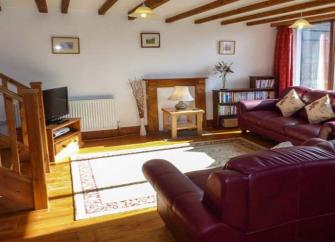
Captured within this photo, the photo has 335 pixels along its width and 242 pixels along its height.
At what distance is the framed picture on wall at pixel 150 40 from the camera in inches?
222

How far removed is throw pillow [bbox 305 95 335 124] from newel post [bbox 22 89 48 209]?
3.58m

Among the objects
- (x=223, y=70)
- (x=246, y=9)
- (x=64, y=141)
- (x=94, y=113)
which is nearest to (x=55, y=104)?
(x=64, y=141)

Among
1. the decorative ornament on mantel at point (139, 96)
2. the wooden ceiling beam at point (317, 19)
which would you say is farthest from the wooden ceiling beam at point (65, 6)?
the wooden ceiling beam at point (317, 19)

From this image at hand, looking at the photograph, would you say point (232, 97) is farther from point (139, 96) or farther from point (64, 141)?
point (64, 141)

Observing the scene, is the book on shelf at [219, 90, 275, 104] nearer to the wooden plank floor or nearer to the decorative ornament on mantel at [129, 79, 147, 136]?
the decorative ornament on mantel at [129, 79, 147, 136]

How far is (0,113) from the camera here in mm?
5070

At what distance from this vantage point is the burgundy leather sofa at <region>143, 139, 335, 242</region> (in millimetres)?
1440

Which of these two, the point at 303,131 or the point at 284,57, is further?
the point at 284,57

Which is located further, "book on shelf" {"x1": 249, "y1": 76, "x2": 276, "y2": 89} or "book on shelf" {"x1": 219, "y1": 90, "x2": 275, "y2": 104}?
"book on shelf" {"x1": 249, "y1": 76, "x2": 276, "y2": 89}

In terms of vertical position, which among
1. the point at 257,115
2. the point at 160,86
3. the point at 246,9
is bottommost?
the point at 257,115

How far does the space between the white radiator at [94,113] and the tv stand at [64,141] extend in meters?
0.41

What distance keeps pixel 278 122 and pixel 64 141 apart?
3.23 meters

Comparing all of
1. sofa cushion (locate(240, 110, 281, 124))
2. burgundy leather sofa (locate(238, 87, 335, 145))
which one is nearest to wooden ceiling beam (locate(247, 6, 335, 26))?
burgundy leather sofa (locate(238, 87, 335, 145))

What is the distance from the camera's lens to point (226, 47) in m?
6.24
